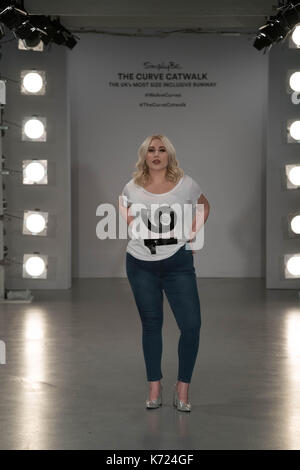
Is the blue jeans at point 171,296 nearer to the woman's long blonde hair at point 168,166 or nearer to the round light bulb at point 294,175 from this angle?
the woman's long blonde hair at point 168,166

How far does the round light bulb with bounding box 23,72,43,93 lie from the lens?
776cm

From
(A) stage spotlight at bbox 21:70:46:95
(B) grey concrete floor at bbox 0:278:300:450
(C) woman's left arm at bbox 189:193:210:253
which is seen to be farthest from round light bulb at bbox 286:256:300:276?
(C) woman's left arm at bbox 189:193:210:253

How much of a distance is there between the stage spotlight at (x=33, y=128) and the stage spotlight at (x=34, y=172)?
0.73ft

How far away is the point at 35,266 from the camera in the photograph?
7.89m

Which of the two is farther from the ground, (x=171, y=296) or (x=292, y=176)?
(x=292, y=176)

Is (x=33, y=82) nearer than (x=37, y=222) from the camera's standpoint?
Answer: Yes

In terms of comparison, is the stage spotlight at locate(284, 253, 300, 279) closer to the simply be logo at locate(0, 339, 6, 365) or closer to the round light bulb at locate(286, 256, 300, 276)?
the round light bulb at locate(286, 256, 300, 276)

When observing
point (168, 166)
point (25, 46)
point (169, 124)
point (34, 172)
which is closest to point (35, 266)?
point (34, 172)

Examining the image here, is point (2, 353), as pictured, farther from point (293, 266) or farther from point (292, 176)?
point (292, 176)

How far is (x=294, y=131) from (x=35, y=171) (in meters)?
2.45

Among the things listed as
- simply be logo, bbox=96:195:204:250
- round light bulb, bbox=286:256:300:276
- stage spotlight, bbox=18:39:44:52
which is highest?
stage spotlight, bbox=18:39:44:52

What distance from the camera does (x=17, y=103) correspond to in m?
8.57
